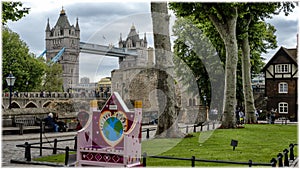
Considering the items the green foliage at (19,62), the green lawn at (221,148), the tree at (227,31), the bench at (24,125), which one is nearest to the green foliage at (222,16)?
the tree at (227,31)

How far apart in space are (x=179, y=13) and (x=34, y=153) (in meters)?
17.0

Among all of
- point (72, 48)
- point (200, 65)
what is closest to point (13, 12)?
point (200, 65)

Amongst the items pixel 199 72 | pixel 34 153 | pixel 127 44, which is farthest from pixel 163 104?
pixel 199 72

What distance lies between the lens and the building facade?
53.6 metres

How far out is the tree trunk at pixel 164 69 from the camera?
872 inches

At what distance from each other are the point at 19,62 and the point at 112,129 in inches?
2046

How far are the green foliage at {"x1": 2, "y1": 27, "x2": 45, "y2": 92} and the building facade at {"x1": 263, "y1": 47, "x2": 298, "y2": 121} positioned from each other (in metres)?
29.2

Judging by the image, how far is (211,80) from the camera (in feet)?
157

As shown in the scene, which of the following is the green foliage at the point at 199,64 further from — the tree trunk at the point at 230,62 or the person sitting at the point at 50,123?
the person sitting at the point at 50,123

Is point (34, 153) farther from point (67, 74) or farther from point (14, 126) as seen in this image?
point (67, 74)

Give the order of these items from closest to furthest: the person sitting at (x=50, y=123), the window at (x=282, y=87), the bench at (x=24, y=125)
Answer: the bench at (x=24, y=125) < the person sitting at (x=50, y=123) < the window at (x=282, y=87)

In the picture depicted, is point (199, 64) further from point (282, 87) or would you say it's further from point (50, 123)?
point (50, 123)

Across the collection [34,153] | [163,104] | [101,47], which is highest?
[101,47]

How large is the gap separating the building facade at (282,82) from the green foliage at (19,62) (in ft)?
95.7
